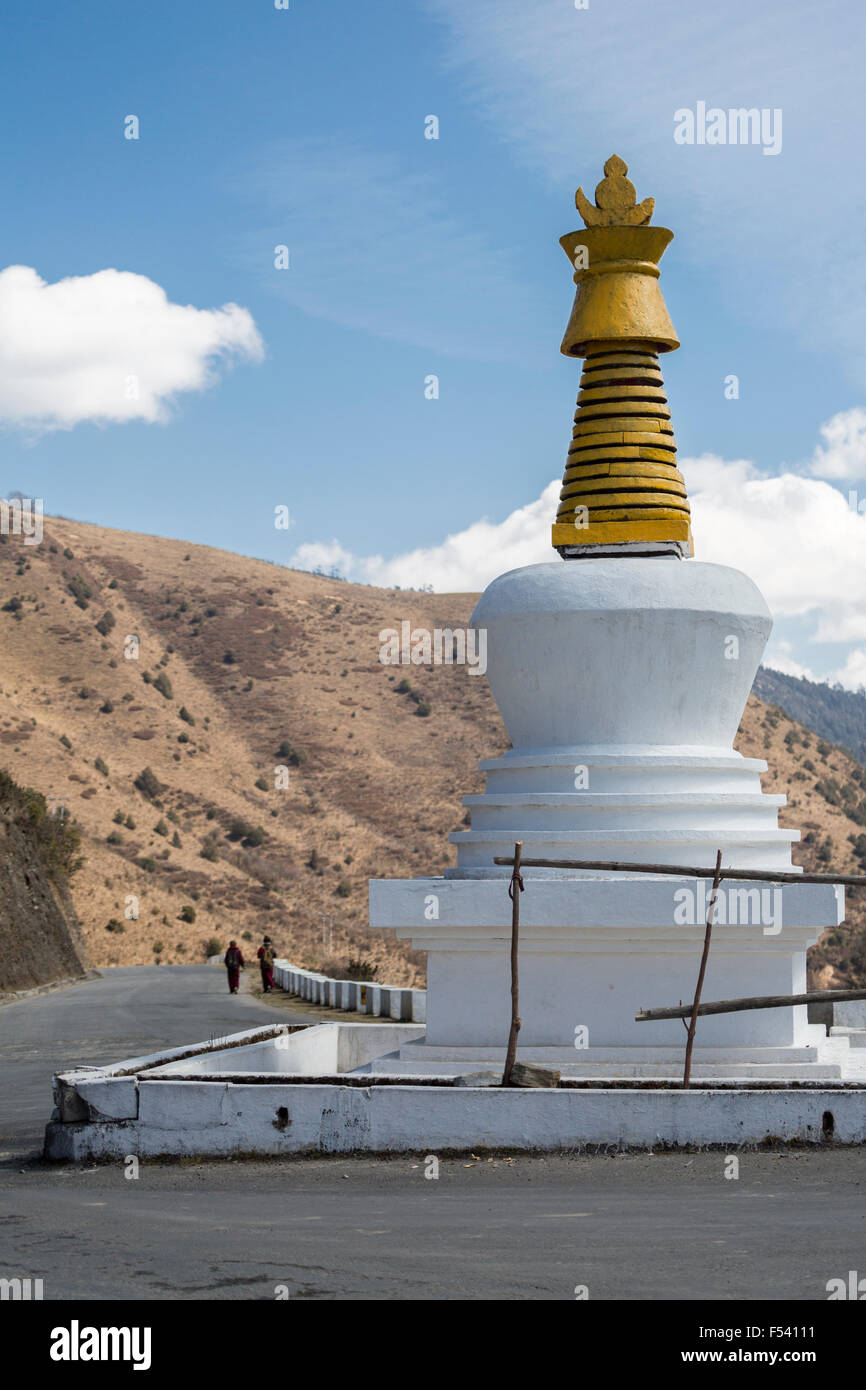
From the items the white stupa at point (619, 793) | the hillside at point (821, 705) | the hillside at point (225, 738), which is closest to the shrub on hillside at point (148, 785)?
the hillside at point (225, 738)

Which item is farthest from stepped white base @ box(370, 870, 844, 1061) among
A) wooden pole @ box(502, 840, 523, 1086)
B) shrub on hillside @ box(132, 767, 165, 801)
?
shrub on hillside @ box(132, 767, 165, 801)

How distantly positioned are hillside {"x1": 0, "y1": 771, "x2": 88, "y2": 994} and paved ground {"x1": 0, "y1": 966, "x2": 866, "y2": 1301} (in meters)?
26.1

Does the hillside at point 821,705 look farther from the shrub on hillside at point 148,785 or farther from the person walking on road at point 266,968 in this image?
the person walking on road at point 266,968

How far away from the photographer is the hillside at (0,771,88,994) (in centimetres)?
3741

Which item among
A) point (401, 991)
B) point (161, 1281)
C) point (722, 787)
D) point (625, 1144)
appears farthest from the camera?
point (401, 991)

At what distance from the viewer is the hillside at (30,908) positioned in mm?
37406

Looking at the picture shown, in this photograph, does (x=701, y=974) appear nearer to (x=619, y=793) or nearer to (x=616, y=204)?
(x=619, y=793)

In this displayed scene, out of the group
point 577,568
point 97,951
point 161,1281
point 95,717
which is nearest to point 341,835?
point 95,717

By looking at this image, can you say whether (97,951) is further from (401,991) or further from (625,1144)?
(625,1144)

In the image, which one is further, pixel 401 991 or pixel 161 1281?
pixel 401 991

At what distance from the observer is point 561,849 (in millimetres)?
13633

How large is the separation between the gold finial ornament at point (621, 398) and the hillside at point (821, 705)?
151 metres

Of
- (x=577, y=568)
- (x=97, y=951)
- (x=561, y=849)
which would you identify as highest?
(x=577, y=568)
